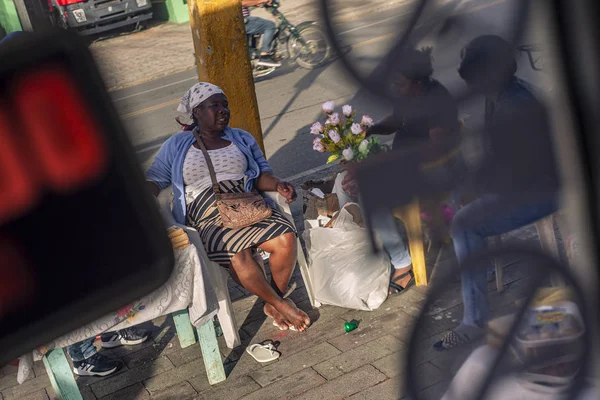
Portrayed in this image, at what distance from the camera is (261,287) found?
145 inches

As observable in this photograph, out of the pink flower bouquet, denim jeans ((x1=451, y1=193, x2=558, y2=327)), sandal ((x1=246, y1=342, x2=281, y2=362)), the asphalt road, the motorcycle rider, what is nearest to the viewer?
the asphalt road

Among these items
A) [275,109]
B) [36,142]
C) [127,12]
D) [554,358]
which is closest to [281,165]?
[275,109]

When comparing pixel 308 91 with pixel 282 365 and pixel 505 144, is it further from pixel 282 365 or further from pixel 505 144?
pixel 505 144

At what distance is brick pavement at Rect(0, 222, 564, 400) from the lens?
125 inches

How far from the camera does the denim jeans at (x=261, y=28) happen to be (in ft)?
22.1

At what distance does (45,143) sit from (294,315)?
3.02 meters

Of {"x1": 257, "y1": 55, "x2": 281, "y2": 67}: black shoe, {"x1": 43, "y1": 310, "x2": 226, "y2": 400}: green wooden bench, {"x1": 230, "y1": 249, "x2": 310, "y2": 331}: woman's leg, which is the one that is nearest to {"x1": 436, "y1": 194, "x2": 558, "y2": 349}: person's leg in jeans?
{"x1": 43, "y1": 310, "x2": 226, "y2": 400}: green wooden bench

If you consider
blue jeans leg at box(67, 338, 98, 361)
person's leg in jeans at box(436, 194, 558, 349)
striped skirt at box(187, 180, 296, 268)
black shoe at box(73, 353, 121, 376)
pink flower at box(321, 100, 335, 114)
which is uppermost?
person's leg in jeans at box(436, 194, 558, 349)

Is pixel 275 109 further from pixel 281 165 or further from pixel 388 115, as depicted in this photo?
pixel 388 115

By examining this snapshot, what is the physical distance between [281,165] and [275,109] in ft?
5.55

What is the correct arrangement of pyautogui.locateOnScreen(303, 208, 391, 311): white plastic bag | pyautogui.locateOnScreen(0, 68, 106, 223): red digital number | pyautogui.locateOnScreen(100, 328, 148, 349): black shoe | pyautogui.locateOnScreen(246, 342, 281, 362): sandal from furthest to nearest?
pyautogui.locateOnScreen(100, 328, 148, 349): black shoe → pyautogui.locateOnScreen(303, 208, 391, 311): white plastic bag → pyautogui.locateOnScreen(246, 342, 281, 362): sandal → pyautogui.locateOnScreen(0, 68, 106, 223): red digital number

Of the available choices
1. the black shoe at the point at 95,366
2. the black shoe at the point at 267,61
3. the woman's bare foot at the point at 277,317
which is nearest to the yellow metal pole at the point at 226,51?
the woman's bare foot at the point at 277,317

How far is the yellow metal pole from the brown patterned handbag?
72 centimetres

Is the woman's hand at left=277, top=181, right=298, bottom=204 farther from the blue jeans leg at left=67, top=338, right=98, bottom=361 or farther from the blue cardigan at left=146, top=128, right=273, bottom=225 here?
the blue jeans leg at left=67, top=338, right=98, bottom=361
